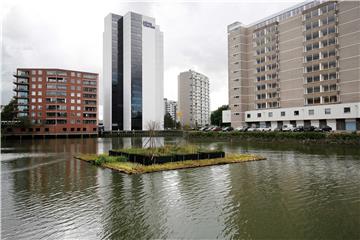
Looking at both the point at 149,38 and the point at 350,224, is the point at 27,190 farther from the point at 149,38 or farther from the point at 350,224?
the point at 149,38

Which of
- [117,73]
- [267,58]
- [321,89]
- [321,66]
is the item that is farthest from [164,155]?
[117,73]

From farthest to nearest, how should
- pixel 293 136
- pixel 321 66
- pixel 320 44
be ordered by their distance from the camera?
pixel 320 44 → pixel 321 66 → pixel 293 136

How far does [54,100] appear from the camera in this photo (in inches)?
3971

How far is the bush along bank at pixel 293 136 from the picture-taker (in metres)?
44.2

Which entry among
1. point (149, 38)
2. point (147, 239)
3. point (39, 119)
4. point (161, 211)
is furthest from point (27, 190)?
point (149, 38)

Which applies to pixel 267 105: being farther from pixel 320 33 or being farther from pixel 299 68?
pixel 320 33

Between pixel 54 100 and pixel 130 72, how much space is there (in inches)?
1340

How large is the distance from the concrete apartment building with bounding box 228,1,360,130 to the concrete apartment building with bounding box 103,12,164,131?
43.5m

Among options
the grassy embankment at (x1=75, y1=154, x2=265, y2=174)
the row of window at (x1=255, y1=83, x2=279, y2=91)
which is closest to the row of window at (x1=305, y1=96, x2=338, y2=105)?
the row of window at (x1=255, y1=83, x2=279, y2=91)

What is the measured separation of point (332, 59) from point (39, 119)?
3835 inches

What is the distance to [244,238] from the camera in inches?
324

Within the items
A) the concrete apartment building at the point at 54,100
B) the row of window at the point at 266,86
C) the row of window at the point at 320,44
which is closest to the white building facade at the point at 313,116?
the row of window at the point at 266,86

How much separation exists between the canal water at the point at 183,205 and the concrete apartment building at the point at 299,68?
5500 centimetres

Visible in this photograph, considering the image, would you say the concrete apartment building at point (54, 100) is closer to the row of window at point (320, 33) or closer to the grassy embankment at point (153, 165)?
the row of window at point (320, 33)
